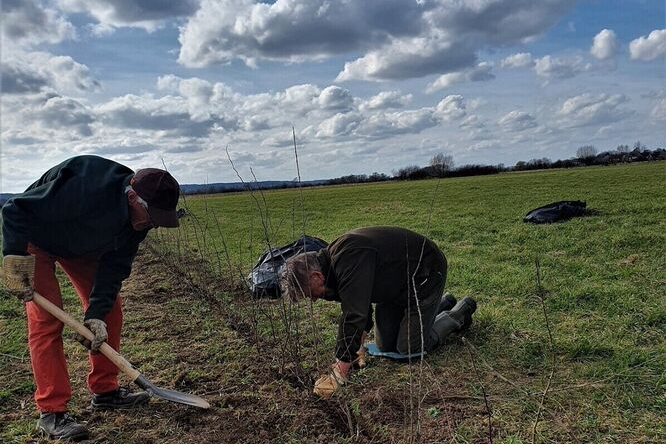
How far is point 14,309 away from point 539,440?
18.6 ft

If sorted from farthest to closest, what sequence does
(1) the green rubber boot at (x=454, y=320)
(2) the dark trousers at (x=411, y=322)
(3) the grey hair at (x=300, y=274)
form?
(1) the green rubber boot at (x=454, y=320)
(2) the dark trousers at (x=411, y=322)
(3) the grey hair at (x=300, y=274)

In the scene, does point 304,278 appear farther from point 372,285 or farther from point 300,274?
point 372,285

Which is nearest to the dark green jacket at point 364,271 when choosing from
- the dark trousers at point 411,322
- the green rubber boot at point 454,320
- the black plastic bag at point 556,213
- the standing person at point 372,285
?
the standing person at point 372,285

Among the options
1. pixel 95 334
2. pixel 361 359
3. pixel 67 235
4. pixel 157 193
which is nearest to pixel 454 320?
pixel 361 359

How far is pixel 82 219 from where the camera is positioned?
8.95ft

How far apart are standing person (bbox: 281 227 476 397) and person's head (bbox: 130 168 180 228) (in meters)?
0.73

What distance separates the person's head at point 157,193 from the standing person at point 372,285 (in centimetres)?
73

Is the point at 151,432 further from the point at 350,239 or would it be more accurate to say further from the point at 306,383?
the point at 350,239

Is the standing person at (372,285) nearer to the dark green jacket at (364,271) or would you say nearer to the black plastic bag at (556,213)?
the dark green jacket at (364,271)

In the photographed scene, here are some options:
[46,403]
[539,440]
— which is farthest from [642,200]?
[46,403]

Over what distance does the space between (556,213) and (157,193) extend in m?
8.81

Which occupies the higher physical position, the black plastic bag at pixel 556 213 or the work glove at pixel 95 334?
the work glove at pixel 95 334

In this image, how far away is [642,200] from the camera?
37.5 ft

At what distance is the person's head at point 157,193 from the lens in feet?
8.84
